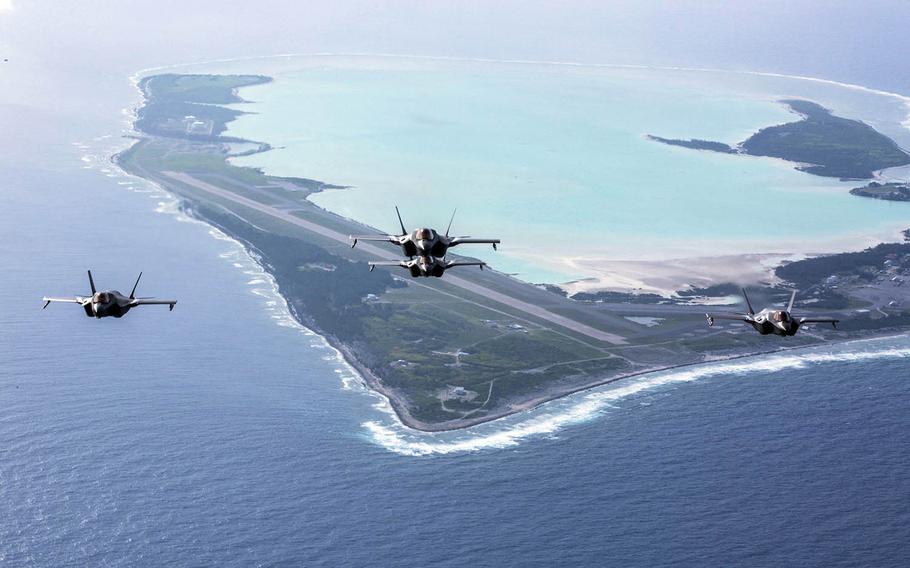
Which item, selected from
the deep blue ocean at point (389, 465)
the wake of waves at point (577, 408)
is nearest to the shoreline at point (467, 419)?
the wake of waves at point (577, 408)

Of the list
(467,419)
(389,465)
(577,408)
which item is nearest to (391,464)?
(389,465)

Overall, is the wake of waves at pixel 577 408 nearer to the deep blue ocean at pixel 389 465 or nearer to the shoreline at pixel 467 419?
the deep blue ocean at pixel 389 465

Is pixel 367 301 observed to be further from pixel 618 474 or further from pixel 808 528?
pixel 808 528

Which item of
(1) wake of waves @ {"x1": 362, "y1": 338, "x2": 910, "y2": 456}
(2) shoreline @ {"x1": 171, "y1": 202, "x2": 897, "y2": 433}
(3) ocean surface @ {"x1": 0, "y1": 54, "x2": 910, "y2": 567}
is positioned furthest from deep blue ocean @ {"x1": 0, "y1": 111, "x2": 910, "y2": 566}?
(2) shoreline @ {"x1": 171, "y1": 202, "x2": 897, "y2": 433}

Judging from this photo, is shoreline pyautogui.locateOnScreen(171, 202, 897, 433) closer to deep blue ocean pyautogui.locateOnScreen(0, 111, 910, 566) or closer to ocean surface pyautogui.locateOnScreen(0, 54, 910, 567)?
ocean surface pyautogui.locateOnScreen(0, 54, 910, 567)

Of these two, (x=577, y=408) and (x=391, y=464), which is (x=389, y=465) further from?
(x=577, y=408)

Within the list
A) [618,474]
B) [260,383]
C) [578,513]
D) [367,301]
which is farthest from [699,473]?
[367,301]
